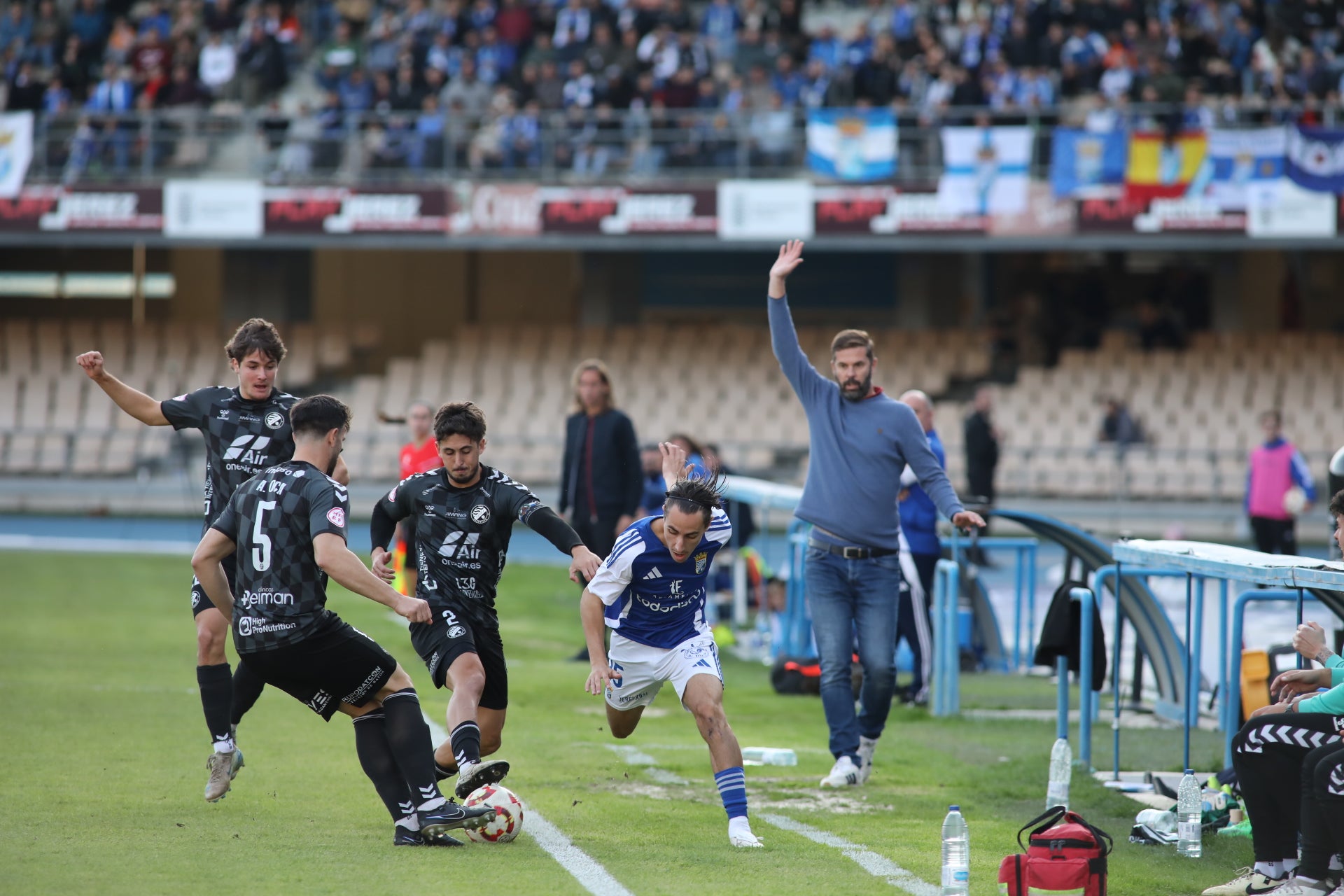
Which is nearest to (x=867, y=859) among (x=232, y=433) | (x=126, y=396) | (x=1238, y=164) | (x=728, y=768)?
(x=728, y=768)

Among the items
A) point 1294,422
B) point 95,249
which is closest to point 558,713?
point 1294,422

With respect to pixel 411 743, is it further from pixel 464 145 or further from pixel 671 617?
pixel 464 145

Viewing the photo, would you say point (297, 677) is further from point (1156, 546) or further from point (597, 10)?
point (597, 10)

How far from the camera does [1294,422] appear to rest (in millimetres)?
24047

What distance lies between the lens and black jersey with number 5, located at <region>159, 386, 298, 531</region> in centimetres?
694

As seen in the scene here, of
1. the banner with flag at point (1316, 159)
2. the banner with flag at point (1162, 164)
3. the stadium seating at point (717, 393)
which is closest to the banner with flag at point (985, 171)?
the banner with flag at point (1162, 164)

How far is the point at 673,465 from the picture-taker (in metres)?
6.49

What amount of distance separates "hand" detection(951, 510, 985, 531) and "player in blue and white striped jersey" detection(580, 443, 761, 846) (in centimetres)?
112

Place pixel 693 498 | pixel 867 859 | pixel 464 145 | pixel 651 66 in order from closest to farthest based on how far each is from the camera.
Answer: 1. pixel 867 859
2. pixel 693 498
3. pixel 464 145
4. pixel 651 66

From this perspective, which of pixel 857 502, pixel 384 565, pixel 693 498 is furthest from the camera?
pixel 857 502

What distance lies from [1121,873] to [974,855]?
57 centimetres

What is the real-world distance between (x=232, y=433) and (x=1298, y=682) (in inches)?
183

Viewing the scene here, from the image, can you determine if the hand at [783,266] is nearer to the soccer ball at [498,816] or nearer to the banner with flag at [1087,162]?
the soccer ball at [498,816]

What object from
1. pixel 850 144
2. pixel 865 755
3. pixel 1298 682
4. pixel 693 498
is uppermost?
pixel 850 144
